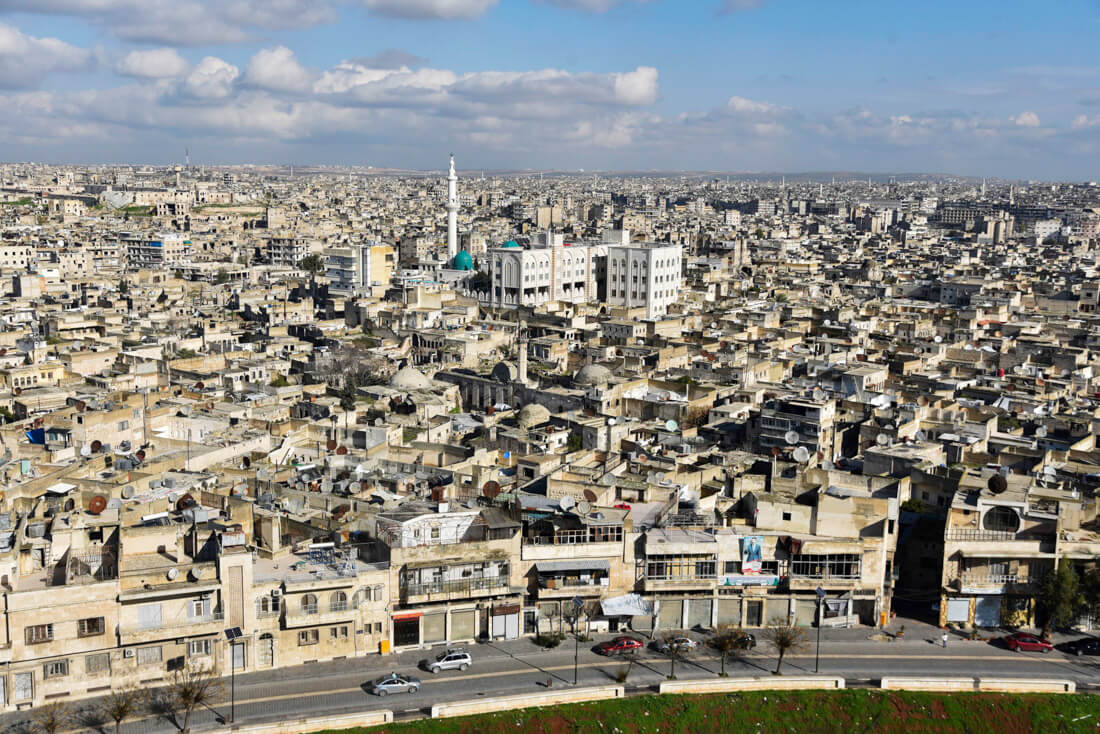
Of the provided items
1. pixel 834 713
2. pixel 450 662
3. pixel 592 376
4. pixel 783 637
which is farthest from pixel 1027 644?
pixel 592 376

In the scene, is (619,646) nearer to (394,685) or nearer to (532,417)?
(394,685)

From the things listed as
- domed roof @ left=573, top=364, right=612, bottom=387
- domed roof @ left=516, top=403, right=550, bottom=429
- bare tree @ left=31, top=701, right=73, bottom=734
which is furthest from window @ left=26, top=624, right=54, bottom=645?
domed roof @ left=573, top=364, right=612, bottom=387

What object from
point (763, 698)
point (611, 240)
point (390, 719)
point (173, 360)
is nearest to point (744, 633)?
point (763, 698)

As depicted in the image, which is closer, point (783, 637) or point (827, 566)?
point (783, 637)

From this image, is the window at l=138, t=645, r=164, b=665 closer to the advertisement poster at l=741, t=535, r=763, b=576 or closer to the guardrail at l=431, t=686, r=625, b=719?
the guardrail at l=431, t=686, r=625, b=719

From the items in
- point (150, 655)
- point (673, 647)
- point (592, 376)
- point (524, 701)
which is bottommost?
point (524, 701)
